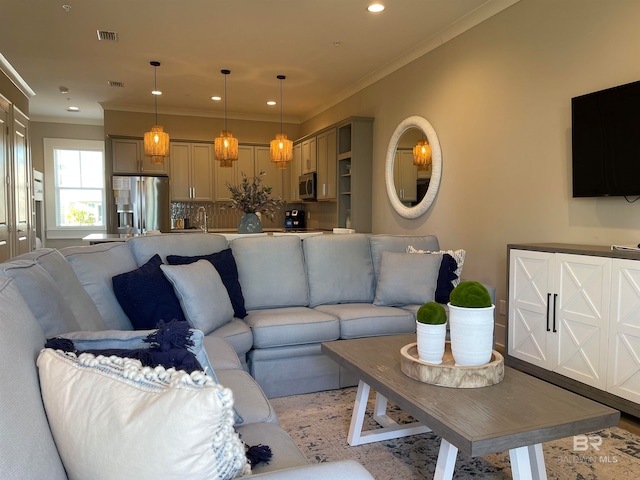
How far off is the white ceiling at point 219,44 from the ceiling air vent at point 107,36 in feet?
0.18

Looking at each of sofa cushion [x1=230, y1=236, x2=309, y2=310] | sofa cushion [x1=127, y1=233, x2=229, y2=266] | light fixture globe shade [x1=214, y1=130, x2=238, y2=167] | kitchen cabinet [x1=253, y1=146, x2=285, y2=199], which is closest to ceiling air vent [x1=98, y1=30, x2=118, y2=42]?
light fixture globe shade [x1=214, y1=130, x2=238, y2=167]

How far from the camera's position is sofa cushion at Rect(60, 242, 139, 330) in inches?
85.7

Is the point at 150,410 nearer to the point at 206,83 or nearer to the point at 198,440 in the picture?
the point at 198,440

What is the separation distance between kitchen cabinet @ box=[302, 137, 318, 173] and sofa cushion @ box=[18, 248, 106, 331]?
535 centimetres

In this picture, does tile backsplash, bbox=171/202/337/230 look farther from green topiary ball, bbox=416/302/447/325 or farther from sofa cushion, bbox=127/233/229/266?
green topiary ball, bbox=416/302/447/325

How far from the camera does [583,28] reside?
3131 mm

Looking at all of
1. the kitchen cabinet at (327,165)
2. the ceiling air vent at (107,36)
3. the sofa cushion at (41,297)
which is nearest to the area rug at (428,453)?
the sofa cushion at (41,297)

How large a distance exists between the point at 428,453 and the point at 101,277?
1796mm

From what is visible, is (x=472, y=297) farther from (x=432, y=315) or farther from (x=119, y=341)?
(x=119, y=341)

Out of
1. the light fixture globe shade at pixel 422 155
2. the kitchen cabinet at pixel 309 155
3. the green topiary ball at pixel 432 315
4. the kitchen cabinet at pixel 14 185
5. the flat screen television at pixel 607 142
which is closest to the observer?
the green topiary ball at pixel 432 315

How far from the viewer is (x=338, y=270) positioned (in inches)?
137

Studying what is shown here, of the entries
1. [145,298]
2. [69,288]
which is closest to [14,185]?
[145,298]

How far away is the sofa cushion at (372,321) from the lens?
2.97 m

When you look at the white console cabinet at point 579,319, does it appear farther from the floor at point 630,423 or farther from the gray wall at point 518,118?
the gray wall at point 518,118
